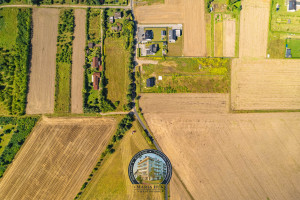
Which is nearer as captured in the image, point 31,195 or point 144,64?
point 31,195

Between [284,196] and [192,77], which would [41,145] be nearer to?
[192,77]

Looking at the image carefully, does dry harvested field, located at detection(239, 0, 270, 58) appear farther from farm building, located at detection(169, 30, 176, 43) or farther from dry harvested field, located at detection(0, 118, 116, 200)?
dry harvested field, located at detection(0, 118, 116, 200)

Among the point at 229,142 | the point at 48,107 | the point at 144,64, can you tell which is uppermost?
the point at 144,64

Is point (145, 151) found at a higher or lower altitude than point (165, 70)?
lower

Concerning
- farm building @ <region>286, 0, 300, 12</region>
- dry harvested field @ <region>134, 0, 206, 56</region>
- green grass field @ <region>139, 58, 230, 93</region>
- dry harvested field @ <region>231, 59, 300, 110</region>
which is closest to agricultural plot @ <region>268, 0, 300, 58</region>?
farm building @ <region>286, 0, 300, 12</region>

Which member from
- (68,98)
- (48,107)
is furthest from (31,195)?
(68,98)

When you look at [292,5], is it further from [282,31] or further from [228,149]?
[228,149]
